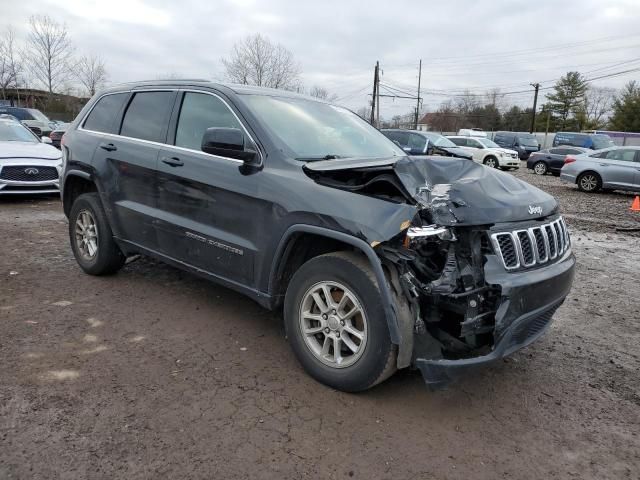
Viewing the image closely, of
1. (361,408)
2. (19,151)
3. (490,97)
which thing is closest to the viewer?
(361,408)

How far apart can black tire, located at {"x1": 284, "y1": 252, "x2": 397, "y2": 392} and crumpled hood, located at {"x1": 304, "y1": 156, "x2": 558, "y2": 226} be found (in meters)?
0.53

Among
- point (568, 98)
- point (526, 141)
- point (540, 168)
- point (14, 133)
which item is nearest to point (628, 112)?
point (568, 98)

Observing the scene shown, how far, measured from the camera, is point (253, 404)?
116 inches

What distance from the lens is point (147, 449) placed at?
2508 millimetres

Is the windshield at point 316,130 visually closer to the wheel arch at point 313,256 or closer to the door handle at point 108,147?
the wheel arch at point 313,256

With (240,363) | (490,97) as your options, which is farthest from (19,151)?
(490,97)

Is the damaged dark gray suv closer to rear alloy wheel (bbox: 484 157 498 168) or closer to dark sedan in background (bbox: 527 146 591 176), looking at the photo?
dark sedan in background (bbox: 527 146 591 176)

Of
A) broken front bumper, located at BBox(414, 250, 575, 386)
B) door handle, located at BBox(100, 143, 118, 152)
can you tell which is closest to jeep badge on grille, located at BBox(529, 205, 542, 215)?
broken front bumper, located at BBox(414, 250, 575, 386)

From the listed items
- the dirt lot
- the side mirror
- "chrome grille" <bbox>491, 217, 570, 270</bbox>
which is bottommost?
the dirt lot

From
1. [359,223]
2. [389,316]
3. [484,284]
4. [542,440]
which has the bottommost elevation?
[542,440]

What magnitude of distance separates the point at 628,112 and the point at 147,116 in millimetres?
64747

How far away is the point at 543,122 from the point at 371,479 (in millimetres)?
77838

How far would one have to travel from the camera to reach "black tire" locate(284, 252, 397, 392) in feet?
9.20

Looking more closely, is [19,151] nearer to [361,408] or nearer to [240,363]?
[240,363]
